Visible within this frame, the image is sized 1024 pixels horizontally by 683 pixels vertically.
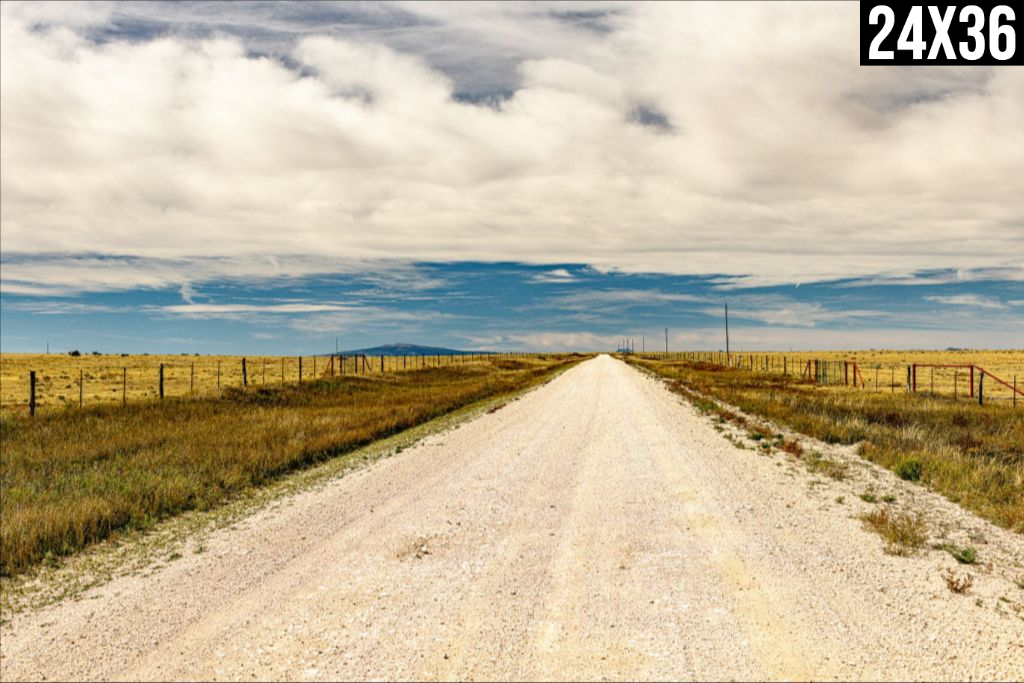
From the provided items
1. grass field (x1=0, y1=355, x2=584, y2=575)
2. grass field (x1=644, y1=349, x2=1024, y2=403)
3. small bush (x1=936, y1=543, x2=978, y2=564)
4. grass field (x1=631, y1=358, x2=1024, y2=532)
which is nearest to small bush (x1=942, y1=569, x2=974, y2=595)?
small bush (x1=936, y1=543, x2=978, y2=564)

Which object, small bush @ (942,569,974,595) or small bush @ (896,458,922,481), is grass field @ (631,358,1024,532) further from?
small bush @ (942,569,974,595)

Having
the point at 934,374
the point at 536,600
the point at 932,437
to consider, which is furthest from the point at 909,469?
the point at 934,374

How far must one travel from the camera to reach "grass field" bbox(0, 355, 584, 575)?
30.9ft

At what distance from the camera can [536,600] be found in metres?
6.52

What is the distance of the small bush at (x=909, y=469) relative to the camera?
12.8 m

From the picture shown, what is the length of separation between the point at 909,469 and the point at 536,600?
32.8 ft

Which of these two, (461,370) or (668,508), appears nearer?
(668,508)

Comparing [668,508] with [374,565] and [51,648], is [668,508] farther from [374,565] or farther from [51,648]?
[51,648]

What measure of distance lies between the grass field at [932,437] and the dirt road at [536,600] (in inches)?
110

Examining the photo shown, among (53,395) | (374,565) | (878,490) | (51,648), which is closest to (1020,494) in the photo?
(878,490)

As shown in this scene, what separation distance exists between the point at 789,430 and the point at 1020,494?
885 cm

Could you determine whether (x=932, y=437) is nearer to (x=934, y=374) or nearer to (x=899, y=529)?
(x=899, y=529)

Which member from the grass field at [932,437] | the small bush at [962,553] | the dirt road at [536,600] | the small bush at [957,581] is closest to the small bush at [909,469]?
the grass field at [932,437]

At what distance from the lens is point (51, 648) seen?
5.71 metres
